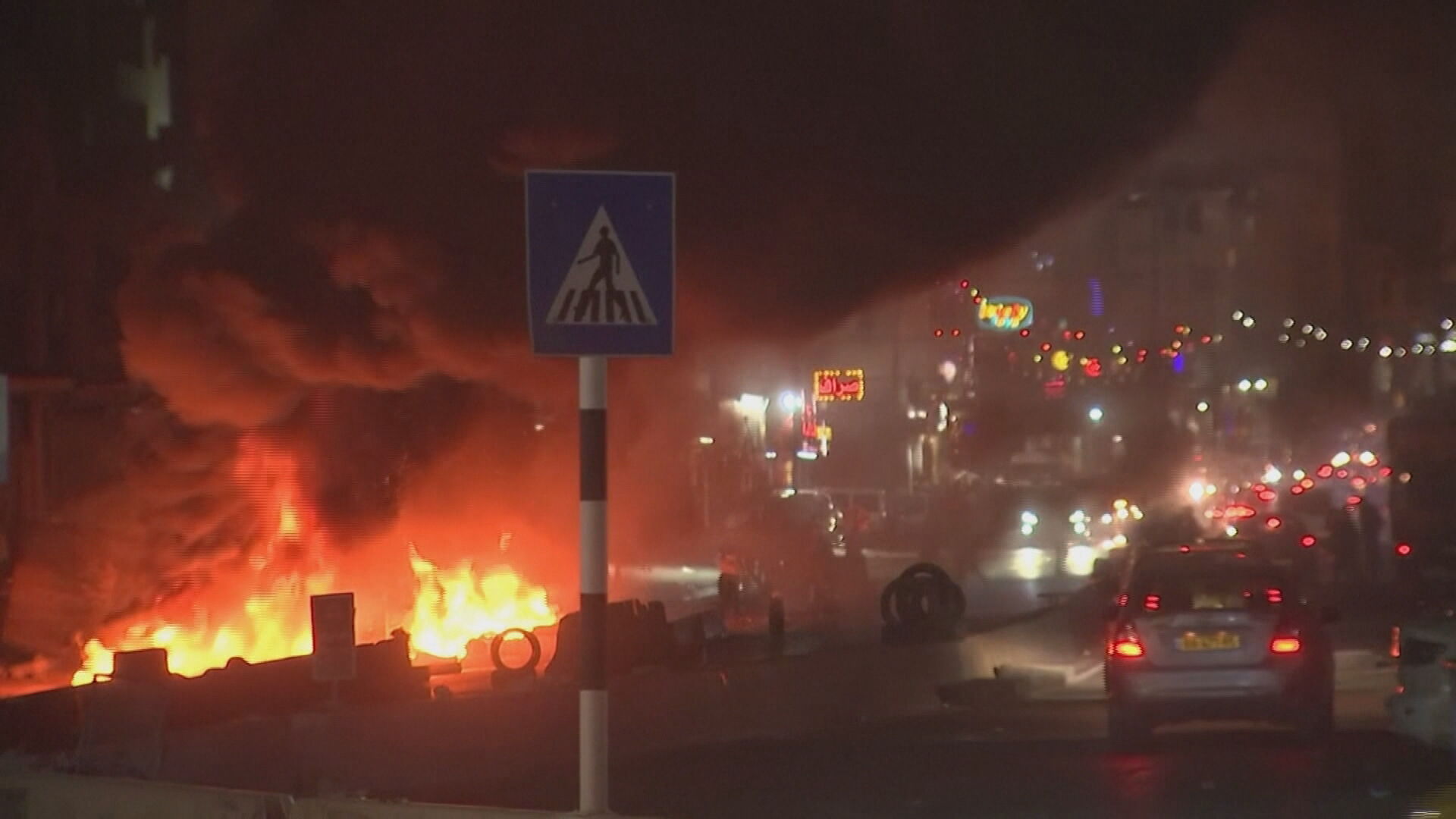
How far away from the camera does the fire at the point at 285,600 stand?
21.0 metres

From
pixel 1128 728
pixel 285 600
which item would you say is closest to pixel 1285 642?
pixel 1128 728

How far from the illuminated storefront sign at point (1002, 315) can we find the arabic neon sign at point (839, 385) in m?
3.66

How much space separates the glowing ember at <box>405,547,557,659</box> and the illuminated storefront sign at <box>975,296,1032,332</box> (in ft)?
70.1

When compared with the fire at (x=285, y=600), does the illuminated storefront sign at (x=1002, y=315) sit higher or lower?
higher

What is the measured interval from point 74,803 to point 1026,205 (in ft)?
56.1

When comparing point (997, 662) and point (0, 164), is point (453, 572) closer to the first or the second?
A: point (997, 662)

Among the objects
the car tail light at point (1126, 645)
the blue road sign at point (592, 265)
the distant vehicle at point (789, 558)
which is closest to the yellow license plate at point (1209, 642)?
the car tail light at point (1126, 645)

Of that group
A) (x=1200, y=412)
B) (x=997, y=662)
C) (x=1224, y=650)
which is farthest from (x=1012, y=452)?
(x=1224, y=650)

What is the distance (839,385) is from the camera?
40.2 m

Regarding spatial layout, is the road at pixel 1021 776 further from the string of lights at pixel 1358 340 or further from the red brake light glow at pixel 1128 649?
the string of lights at pixel 1358 340

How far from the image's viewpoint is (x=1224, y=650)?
13359 mm

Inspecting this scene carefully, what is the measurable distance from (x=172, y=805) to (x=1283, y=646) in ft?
28.2

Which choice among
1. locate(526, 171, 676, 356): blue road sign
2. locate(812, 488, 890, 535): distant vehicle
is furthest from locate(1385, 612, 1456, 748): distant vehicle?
locate(812, 488, 890, 535): distant vehicle

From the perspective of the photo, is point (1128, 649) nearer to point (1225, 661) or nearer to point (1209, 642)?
point (1209, 642)
